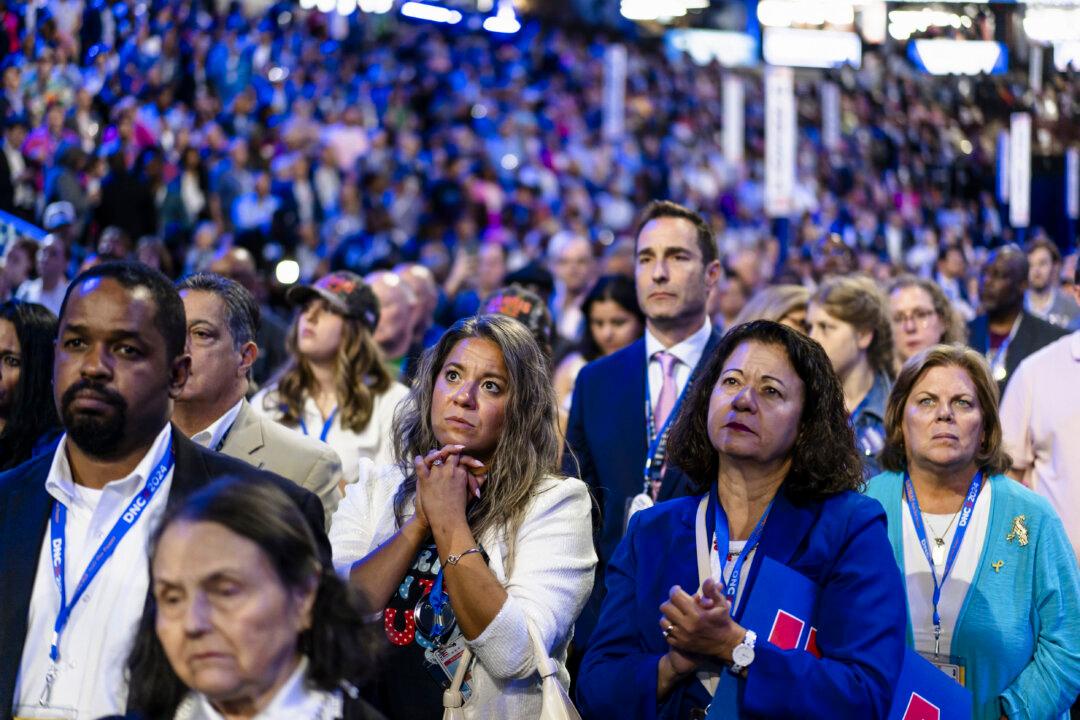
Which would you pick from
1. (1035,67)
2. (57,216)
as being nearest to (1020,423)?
(57,216)

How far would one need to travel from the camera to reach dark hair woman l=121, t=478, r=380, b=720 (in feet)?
8.00

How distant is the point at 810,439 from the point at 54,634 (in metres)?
1.89

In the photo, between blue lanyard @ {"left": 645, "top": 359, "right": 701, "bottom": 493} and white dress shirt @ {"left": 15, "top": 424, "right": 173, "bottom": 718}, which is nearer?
white dress shirt @ {"left": 15, "top": 424, "right": 173, "bottom": 718}

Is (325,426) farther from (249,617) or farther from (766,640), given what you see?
(249,617)

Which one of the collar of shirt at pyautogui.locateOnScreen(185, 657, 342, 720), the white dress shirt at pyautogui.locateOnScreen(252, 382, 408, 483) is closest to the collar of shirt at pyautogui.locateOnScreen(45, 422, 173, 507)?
the collar of shirt at pyautogui.locateOnScreen(185, 657, 342, 720)

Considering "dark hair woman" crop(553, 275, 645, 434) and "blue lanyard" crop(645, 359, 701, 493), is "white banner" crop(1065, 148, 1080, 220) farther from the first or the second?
"blue lanyard" crop(645, 359, 701, 493)

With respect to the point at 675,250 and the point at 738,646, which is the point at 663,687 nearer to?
the point at 738,646

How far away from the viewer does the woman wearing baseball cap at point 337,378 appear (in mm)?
6461

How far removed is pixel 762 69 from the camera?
32844mm

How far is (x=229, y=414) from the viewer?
15.0 ft

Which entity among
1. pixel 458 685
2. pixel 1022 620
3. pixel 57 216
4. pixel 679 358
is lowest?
pixel 458 685

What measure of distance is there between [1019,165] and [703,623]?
16379 mm

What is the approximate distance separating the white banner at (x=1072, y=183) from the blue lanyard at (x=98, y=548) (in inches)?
669

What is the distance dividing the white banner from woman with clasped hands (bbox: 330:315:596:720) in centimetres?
1587
